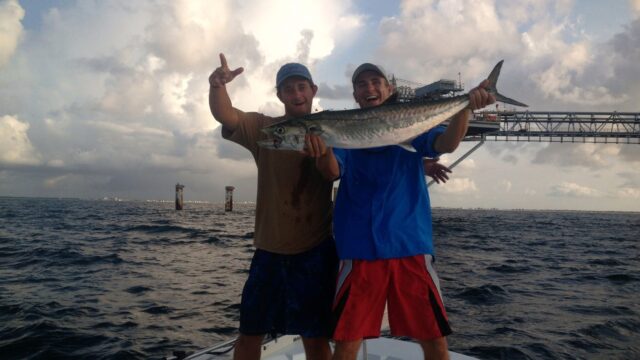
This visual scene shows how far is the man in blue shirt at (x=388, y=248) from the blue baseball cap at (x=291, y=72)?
35.0 inches

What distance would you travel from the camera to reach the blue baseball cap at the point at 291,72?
14.4 ft

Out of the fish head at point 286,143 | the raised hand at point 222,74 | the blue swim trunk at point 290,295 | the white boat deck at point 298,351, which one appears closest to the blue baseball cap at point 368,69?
the fish head at point 286,143

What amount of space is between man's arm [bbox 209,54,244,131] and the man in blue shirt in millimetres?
987

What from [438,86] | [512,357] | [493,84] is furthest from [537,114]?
[493,84]

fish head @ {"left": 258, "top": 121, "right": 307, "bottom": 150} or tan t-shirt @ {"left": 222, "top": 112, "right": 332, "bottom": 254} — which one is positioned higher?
fish head @ {"left": 258, "top": 121, "right": 307, "bottom": 150}

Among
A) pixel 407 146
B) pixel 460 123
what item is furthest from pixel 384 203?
pixel 460 123

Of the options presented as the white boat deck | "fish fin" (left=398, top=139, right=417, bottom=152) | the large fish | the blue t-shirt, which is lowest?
the white boat deck

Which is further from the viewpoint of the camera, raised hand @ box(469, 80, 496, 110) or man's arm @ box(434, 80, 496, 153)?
raised hand @ box(469, 80, 496, 110)

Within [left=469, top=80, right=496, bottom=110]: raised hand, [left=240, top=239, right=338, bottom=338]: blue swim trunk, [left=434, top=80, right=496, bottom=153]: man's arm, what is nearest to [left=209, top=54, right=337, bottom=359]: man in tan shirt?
[left=240, top=239, right=338, bottom=338]: blue swim trunk

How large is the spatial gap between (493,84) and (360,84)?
1.45m

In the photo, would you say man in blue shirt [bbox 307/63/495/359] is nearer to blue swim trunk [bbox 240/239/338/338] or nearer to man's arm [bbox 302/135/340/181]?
man's arm [bbox 302/135/340/181]

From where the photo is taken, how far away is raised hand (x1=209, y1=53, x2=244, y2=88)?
13.6 feet

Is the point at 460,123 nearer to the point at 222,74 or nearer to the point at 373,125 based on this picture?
the point at 373,125

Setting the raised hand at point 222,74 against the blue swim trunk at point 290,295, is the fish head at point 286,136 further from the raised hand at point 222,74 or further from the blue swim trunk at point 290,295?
the blue swim trunk at point 290,295
